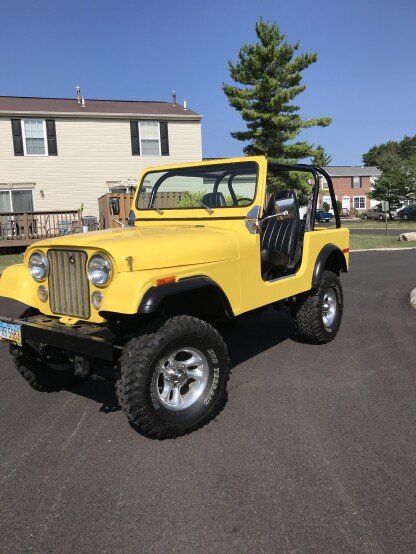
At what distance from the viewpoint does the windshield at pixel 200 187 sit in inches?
169

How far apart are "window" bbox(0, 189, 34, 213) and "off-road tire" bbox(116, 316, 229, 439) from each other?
1834cm

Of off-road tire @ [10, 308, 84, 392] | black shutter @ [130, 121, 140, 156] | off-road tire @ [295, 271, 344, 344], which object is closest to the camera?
off-road tire @ [10, 308, 84, 392]

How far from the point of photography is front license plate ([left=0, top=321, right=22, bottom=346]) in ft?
10.6

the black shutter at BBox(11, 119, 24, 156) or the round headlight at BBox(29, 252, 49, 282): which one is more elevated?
the black shutter at BBox(11, 119, 24, 156)

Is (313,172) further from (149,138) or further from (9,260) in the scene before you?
(149,138)

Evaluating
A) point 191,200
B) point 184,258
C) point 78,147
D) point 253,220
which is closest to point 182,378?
point 184,258

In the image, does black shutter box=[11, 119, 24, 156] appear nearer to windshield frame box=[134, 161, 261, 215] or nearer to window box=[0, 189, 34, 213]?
window box=[0, 189, 34, 213]

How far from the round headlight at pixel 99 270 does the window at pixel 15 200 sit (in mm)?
18079

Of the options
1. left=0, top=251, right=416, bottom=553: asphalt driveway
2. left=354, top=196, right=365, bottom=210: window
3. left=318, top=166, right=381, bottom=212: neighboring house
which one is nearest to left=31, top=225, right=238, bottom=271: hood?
left=0, top=251, right=416, bottom=553: asphalt driveway

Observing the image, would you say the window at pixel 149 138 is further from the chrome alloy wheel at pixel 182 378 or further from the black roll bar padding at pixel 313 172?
the chrome alloy wheel at pixel 182 378

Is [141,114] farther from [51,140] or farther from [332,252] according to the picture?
[332,252]

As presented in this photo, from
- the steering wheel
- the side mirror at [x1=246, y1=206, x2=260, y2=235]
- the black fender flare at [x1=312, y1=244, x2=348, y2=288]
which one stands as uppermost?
the steering wheel

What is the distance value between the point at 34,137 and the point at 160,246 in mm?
18538

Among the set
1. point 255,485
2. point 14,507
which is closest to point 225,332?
point 255,485
